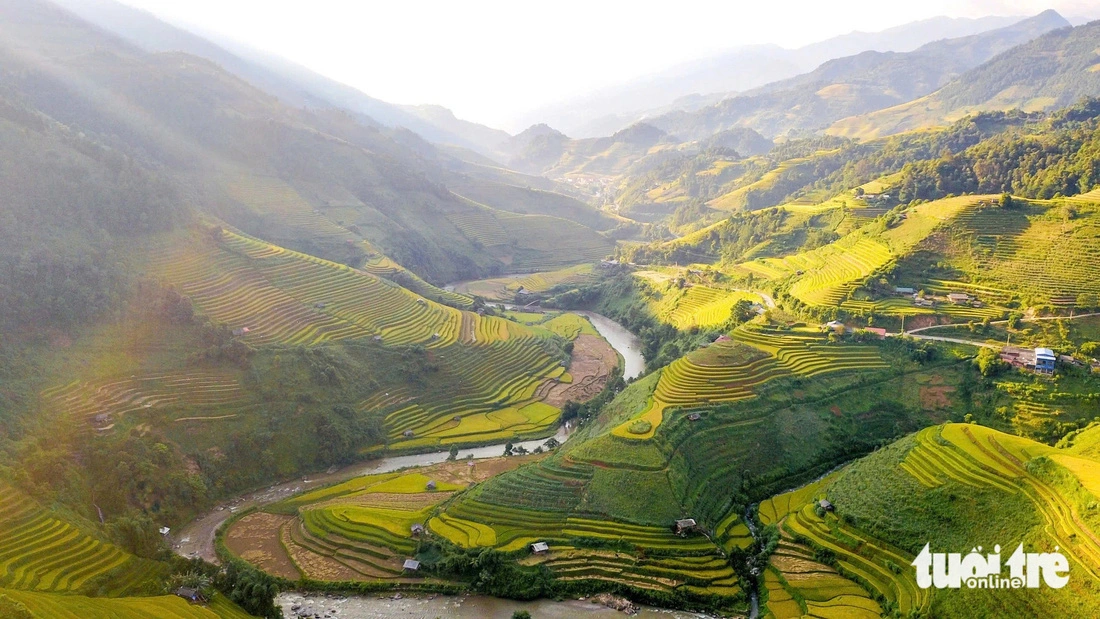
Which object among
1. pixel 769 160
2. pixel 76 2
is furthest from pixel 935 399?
pixel 76 2

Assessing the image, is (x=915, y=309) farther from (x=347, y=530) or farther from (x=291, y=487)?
(x=291, y=487)

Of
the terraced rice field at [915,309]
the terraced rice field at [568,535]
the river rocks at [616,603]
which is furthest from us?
the terraced rice field at [915,309]

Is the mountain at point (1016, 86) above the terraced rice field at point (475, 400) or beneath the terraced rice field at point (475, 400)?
above

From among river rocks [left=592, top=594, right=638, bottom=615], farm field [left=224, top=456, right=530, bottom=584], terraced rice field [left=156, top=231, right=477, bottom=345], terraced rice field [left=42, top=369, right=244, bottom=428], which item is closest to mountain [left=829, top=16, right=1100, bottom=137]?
terraced rice field [left=156, top=231, right=477, bottom=345]

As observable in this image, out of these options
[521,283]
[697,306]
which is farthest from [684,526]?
[521,283]

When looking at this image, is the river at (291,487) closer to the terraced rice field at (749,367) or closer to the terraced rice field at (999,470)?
the terraced rice field at (749,367)

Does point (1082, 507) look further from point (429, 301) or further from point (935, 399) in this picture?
point (429, 301)

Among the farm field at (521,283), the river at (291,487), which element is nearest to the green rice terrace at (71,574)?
the river at (291,487)
